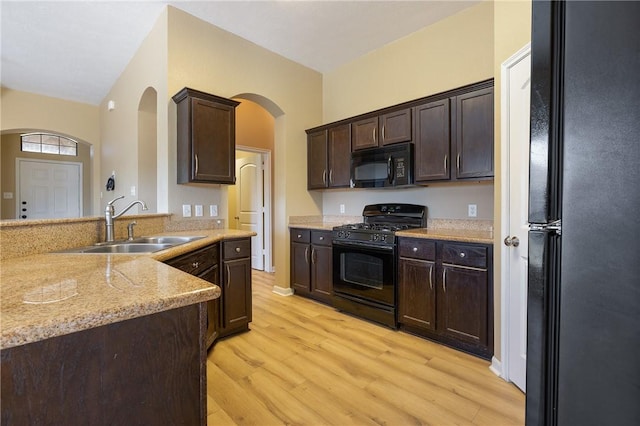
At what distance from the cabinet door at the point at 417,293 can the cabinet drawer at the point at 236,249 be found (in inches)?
54.8

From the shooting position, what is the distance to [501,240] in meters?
2.00

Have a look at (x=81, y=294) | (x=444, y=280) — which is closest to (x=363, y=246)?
(x=444, y=280)

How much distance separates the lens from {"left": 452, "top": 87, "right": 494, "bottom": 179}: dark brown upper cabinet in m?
2.41

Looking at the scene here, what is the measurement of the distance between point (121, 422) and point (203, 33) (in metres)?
3.33

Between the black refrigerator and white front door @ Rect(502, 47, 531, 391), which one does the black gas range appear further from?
the black refrigerator

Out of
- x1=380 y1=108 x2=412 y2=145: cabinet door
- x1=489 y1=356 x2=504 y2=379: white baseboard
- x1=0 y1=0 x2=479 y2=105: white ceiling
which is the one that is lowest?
x1=489 y1=356 x2=504 y2=379: white baseboard

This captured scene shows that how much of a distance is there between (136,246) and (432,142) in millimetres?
2593

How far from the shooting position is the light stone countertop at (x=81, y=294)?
66 cm

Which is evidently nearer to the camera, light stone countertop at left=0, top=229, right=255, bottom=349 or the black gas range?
light stone countertop at left=0, top=229, right=255, bottom=349

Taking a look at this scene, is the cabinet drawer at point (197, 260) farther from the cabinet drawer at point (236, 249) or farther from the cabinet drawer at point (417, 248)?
the cabinet drawer at point (417, 248)

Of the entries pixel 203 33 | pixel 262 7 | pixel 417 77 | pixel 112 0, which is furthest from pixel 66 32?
pixel 417 77

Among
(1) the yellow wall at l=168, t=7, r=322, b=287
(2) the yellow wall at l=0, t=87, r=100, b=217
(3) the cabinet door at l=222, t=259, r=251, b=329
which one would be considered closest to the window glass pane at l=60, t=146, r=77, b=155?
(2) the yellow wall at l=0, t=87, r=100, b=217

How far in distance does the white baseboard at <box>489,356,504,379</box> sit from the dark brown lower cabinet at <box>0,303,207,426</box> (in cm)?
195

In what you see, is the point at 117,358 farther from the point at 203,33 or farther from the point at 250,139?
the point at 250,139
